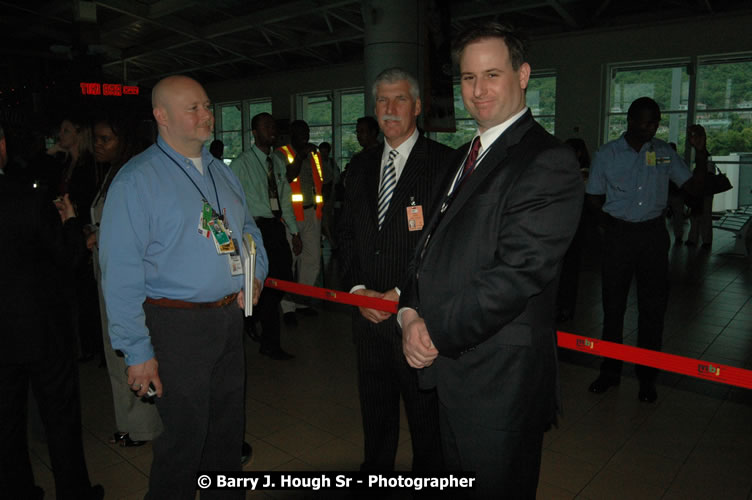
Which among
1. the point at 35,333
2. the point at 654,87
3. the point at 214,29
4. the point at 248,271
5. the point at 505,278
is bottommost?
the point at 35,333

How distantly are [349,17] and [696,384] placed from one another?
538 inches

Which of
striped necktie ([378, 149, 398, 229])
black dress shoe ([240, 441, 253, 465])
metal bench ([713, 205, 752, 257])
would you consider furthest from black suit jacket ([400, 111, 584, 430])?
metal bench ([713, 205, 752, 257])

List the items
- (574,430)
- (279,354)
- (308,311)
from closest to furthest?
1. (574,430)
2. (279,354)
3. (308,311)

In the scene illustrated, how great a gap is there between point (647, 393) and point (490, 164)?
117 inches

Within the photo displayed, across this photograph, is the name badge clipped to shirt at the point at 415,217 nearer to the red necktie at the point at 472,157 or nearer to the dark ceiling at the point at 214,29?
the red necktie at the point at 472,157

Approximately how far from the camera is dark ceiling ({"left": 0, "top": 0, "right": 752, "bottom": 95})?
12.0m

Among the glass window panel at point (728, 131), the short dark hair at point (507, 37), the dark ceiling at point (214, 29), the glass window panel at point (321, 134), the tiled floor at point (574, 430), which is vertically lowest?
the tiled floor at point (574, 430)

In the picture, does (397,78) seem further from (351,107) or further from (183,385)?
(351,107)

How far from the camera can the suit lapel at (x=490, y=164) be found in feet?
4.96

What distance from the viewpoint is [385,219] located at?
2.36m

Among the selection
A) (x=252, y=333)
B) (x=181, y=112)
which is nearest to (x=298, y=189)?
(x=252, y=333)

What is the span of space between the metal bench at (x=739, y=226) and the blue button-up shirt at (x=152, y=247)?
9594 mm

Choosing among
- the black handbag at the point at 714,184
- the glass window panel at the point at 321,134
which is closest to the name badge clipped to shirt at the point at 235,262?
the black handbag at the point at 714,184

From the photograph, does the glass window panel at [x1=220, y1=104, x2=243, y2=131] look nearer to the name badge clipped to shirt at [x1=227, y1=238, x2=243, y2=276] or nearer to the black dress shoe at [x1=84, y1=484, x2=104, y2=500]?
the black dress shoe at [x1=84, y1=484, x2=104, y2=500]
